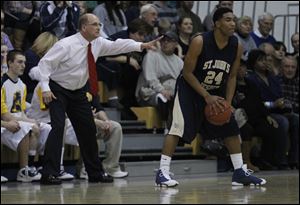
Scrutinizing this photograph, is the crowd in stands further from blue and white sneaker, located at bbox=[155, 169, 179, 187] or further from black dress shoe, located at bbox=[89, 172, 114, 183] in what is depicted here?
blue and white sneaker, located at bbox=[155, 169, 179, 187]

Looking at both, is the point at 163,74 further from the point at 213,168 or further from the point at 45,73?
the point at 45,73

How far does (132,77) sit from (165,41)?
710mm

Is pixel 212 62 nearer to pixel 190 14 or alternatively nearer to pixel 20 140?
pixel 20 140

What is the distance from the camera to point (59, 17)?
39.2 feet

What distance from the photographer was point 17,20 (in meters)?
11.9

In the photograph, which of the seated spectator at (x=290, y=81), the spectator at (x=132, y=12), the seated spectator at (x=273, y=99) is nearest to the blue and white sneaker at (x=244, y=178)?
the seated spectator at (x=273, y=99)

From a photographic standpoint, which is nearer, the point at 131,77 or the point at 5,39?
the point at 5,39

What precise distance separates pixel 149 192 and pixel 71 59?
212cm

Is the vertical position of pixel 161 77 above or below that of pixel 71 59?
below

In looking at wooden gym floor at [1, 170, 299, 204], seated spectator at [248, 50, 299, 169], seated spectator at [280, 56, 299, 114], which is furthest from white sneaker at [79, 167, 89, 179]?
seated spectator at [280, 56, 299, 114]

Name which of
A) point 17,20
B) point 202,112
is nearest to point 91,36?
point 202,112

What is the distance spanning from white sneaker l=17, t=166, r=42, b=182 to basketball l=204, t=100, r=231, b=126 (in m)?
2.38

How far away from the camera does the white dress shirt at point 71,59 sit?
366 inches

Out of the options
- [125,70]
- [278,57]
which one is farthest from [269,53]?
[125,70]
